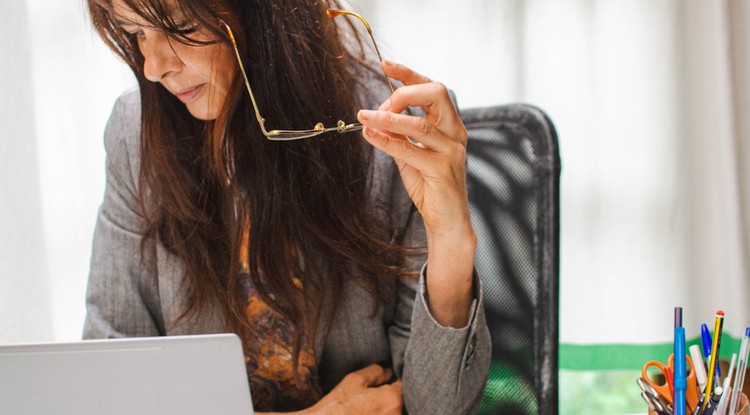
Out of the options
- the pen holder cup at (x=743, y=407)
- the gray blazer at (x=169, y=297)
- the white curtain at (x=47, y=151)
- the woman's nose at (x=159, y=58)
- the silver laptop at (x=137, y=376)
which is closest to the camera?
the silver laptop at (x=137, y=376)

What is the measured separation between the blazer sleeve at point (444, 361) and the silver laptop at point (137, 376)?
1.10 feet

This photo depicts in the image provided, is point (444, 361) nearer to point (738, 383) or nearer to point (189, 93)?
point (738, 383)

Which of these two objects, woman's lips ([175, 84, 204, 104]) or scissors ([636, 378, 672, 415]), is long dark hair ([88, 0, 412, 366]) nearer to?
woman's lips ([175, 84, 204, 104])

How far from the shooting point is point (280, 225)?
0.95m

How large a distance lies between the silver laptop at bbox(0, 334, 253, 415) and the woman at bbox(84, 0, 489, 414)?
325 mm

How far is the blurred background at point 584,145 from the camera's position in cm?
157

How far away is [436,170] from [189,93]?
1.06ft

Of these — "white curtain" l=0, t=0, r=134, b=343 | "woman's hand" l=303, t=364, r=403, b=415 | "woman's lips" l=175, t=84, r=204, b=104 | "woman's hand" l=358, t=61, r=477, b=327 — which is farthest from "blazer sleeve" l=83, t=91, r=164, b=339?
"white curtain" l=0, t=0, r=134, b=343

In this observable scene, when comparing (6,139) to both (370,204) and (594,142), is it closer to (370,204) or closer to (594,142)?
(370,204)

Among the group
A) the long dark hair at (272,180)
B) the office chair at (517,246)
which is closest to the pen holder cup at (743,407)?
the office chair at (517,246)

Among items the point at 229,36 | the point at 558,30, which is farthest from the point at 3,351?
the point at 558,30

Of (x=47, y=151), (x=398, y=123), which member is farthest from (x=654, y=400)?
(x=47, y=151)

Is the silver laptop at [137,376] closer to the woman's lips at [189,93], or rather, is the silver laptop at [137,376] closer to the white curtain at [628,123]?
the woman's lips at [189,93]

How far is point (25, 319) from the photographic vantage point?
1.59 m
